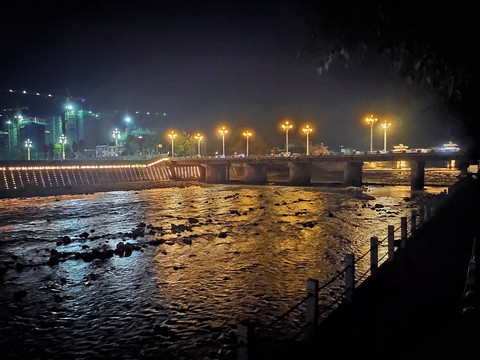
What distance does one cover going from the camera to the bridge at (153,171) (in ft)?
198

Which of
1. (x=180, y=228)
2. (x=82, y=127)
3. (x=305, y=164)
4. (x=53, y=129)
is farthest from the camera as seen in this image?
(x=53, y=129)

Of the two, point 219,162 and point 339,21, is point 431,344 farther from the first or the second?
point 219,162

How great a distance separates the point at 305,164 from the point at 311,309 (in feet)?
224

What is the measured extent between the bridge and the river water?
28.0 metres

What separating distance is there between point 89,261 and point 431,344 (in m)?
17.9

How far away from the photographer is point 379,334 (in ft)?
26.8

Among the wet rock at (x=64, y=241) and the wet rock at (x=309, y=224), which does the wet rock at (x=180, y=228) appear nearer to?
the wet rock at (x=64, y=241)

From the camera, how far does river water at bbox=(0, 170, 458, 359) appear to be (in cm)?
1111

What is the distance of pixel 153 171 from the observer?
84.0 meters

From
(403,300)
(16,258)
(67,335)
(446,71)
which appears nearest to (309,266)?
(403,300)

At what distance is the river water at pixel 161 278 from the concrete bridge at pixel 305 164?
98.1ft

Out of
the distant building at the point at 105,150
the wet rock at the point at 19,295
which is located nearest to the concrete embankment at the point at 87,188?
the wet rock at the point at 19,295

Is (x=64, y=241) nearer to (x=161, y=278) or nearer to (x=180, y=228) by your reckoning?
(x=180, y=228)

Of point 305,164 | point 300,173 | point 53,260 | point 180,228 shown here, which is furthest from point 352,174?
point 53,260
